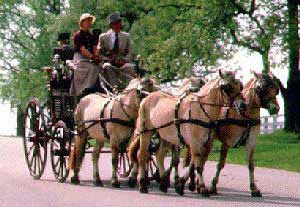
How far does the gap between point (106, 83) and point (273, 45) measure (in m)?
19.7

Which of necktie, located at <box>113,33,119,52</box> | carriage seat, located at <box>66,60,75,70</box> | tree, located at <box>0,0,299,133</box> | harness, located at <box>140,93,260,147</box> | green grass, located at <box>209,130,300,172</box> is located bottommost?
green grass, located at <box>209,130,300,172</box>

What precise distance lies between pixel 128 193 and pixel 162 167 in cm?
89

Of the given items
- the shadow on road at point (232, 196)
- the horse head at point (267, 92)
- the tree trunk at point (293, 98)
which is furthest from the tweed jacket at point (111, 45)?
the tree trunk at point (293, 98)

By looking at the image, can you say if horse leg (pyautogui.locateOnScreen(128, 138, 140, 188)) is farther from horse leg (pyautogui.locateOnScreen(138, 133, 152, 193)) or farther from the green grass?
the green grass

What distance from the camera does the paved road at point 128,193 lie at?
12.0 meters

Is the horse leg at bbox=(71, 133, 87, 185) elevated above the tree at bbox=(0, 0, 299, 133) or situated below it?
below

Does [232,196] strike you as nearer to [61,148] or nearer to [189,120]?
[189,120]

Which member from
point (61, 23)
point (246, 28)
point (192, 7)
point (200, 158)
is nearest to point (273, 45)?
point (246, 28)

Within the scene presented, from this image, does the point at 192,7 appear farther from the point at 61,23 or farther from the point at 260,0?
the point at 61,23

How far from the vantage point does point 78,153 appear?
627 inches

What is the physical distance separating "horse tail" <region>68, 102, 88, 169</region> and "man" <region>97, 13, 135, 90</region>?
85cm

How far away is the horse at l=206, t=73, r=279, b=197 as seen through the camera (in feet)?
44.5

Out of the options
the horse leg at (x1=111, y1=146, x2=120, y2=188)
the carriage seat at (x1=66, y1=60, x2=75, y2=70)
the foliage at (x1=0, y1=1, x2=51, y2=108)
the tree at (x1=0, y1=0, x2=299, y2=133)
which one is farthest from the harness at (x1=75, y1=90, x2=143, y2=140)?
the foliage at (x1=0, y1=1, x2=51, y2=108)

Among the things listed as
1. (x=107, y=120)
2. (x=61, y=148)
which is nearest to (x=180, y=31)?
(x=61, y=148)
